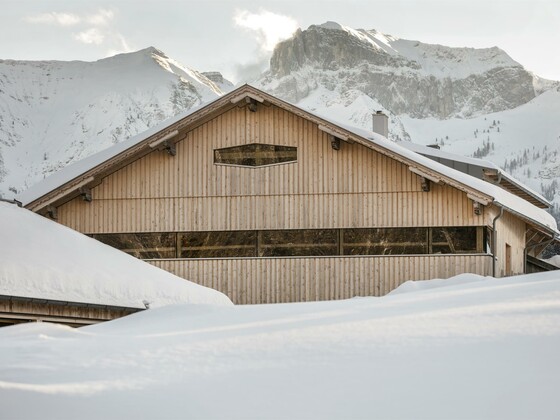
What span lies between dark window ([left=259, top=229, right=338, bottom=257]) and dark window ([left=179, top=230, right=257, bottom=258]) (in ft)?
1.00

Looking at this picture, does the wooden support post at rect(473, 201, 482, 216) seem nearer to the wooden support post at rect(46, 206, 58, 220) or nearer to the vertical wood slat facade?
the vertical wood slat facade

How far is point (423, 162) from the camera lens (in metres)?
19.5

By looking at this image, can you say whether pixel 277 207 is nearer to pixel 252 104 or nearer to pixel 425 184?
pixel 252 104

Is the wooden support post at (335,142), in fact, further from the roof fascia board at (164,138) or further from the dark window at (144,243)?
the dark window at (144,243)

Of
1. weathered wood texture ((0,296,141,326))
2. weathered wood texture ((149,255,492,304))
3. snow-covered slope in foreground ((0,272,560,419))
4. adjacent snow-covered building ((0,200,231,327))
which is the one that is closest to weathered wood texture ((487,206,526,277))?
weathered wood texture ((149,255,492,304))

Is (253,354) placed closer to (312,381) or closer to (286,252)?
(312,381)

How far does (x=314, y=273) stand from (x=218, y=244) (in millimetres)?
2396

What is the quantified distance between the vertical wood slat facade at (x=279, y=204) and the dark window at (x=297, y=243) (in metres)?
0.17

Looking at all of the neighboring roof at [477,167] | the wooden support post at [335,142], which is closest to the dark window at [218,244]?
the wooden support post at [335,142]

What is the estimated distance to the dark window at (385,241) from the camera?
65.4 feet

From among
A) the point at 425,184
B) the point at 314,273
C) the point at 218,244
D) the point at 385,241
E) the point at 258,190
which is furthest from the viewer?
the point at 218,244

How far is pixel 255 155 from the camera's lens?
2097cm

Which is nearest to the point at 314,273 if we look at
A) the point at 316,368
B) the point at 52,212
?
the point at 52,212

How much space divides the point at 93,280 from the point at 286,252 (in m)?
6.62
